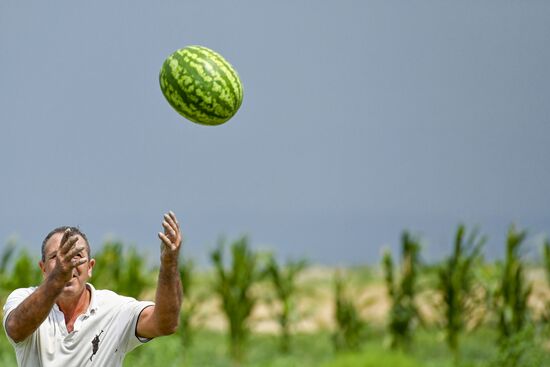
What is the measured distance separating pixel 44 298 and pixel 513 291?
30.8ft

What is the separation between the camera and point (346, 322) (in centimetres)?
1355

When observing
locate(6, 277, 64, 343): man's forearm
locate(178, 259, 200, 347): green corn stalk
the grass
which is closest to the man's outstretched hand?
locate(6, 277, 64, 343): man's forearm

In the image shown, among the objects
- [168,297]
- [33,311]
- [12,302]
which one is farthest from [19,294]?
[168,297]

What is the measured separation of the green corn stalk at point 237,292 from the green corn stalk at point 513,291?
3.58 meters

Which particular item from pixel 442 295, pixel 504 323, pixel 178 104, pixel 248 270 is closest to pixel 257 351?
pixel 248 270

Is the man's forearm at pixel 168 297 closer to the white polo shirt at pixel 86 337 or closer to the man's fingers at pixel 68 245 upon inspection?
the white polo shirt at pixel 86 337

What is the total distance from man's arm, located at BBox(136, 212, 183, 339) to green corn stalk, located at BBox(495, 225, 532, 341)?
8.82 meters

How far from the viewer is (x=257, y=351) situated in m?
15.4

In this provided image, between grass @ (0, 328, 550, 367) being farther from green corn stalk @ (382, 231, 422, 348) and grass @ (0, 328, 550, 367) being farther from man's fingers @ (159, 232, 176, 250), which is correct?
man's fingers @ (159, 232, 176, 250)

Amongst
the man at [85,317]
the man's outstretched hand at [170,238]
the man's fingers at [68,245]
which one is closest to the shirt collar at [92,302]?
the man at [85,317]

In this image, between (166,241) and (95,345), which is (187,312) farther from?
(166,241)

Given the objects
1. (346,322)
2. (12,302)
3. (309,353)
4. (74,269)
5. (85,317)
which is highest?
(74,269)

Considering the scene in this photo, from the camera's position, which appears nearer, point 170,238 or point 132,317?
point 170,238

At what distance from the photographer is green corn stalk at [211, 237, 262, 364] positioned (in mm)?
13180
